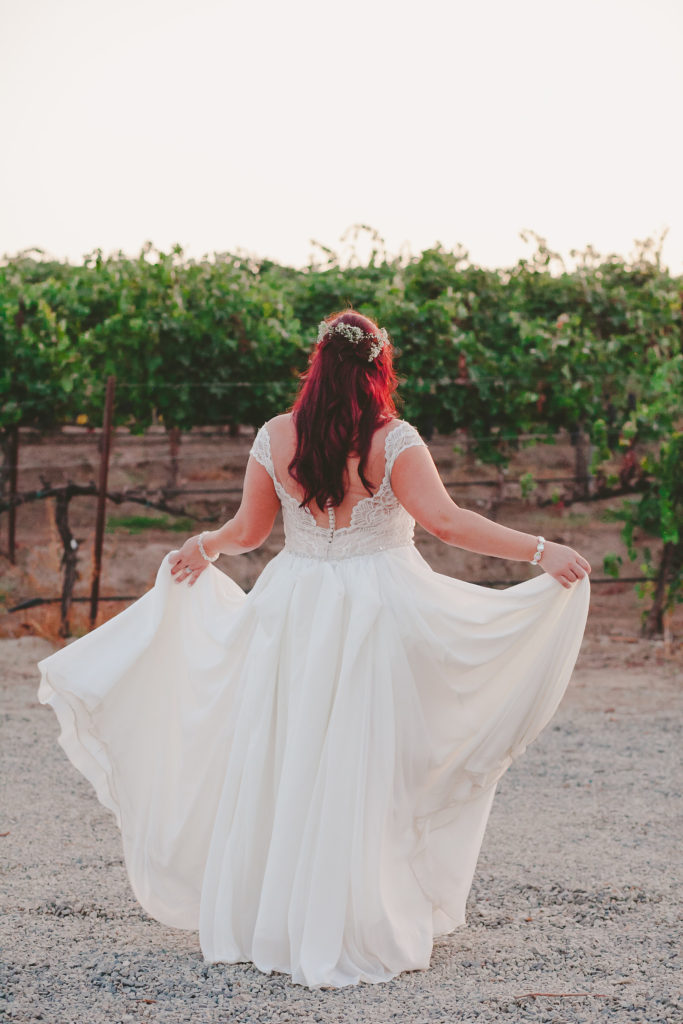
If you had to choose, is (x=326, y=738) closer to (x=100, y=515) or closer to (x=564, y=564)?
(x=564, y=564)

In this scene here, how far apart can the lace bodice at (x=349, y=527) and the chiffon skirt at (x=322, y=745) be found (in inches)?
1.8

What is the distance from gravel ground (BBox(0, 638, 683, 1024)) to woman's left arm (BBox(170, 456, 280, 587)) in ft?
3.93

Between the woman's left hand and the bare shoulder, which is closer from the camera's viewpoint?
the bare shoulder

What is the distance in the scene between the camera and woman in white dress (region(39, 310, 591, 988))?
2873mm

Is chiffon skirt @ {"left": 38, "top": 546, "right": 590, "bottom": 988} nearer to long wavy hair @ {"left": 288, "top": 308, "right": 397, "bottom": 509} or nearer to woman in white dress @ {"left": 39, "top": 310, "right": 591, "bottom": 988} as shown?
woman in white dress @ {"left": 39, "top": 310, "right": 591, "bottom": 988}

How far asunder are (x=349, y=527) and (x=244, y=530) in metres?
0.36

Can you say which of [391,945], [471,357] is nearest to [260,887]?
[391,945]

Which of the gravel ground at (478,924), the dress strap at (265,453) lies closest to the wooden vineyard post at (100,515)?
the gravel ground at (478,924)

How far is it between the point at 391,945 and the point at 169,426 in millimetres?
7320

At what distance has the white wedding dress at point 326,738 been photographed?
2869 millimetres

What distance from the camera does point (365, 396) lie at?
302cm

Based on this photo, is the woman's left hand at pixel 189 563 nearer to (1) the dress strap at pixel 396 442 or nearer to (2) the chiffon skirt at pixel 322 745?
(2) the chiffon skirt at pixel 322 745

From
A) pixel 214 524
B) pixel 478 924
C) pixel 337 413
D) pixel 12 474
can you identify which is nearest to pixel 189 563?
pixel 337 413

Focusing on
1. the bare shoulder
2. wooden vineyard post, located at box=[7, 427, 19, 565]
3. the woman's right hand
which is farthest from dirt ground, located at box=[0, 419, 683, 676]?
the bare shoulder
